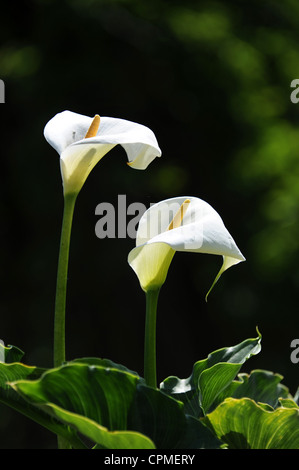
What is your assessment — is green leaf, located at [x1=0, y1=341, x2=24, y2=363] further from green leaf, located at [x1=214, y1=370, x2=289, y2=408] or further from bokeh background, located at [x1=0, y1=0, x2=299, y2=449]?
bokeh background, located at [x1=0, y1=0, x2=299, y2=449]

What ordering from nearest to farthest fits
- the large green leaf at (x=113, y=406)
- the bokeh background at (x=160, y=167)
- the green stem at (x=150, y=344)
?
the large green leaf at (x=113, y=406)
the green stem at (x=150, y=344)
the bokeh background at (x=160, y=167)

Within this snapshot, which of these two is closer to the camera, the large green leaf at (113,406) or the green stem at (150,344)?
the large green leaf at (113,406)

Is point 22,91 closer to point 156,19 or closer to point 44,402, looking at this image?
point 156,19

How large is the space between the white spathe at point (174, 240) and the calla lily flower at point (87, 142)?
0.17 ft

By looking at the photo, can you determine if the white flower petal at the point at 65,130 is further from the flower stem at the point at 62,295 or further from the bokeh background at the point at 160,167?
the bokeh background at the point at 160,167

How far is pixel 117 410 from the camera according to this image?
17.7 inches

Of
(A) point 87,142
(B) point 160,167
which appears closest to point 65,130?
(A) point 87,142

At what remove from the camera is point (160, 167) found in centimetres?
246

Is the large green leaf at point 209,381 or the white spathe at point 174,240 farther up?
the white spathe at point 174,240

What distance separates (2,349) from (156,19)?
199 cm

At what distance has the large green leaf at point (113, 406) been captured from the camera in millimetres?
413

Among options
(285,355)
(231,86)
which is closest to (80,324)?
(285,355)

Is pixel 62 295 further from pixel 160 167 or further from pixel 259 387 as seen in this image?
pixel 160 167

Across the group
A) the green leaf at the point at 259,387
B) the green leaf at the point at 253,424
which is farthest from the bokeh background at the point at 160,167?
the green leaf at the point at 253,424
